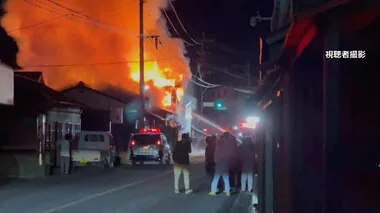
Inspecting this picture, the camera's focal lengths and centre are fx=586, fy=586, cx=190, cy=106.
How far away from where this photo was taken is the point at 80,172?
26203 mm

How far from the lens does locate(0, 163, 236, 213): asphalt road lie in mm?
13711

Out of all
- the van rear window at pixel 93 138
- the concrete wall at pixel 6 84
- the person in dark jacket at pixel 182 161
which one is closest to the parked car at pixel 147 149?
the van rear window at pixel 93 138

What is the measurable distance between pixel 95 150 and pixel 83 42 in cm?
2159

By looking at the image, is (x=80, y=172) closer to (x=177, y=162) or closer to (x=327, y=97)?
(x=177, y=162)

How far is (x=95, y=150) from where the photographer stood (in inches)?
1092

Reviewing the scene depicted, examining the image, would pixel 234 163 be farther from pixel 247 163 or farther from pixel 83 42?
pixel 83 42

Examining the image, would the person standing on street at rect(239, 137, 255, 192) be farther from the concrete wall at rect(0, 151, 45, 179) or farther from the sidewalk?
the concrete wall at rect(0, 151, 45, 179)

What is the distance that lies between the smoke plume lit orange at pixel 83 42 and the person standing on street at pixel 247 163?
90.6ft

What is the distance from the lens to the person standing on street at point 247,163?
1725cm

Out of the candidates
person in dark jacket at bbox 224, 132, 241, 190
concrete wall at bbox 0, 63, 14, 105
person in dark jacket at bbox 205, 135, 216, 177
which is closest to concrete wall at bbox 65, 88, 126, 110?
concrete wall at bbox 0, 63, 14, 105

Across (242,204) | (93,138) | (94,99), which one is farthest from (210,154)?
(94,99)

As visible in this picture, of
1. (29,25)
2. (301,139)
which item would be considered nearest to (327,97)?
(301,139)

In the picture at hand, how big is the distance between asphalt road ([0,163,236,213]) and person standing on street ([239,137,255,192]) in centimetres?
121

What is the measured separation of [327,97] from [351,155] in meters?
0.82
